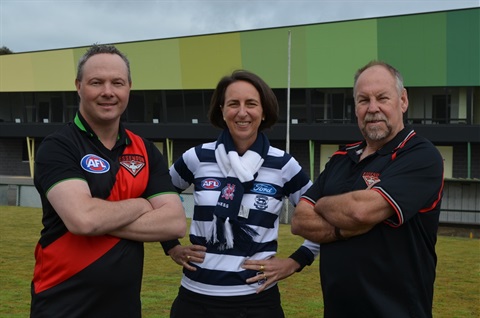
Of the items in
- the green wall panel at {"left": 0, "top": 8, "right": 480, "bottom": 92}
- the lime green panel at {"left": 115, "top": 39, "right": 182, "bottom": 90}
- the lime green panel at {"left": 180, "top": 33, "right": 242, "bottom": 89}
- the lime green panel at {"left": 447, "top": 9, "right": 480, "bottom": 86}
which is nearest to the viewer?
the lime green panel at {"left": 447, "top": 9, "right": 480, "bottom": 86}

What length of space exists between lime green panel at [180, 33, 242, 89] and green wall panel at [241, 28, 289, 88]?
1.87ft

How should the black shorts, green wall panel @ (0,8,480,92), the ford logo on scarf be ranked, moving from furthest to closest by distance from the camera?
1. green wall panel @ (0,8,480,92)
2. the ford logo on scarf
3. the black shorts

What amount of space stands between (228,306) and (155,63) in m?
30.4

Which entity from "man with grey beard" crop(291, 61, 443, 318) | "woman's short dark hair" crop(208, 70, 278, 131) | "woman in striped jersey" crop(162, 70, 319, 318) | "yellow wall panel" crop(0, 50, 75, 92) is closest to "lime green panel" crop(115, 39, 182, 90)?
"yellow wall panel" crop(0, 50, 75, 92)

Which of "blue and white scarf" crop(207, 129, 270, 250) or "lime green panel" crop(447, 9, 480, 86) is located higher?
"lime green panel" crop(447, 9, 480, 86)

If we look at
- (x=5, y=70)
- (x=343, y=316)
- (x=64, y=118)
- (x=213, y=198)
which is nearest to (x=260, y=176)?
(x=213, y=198)

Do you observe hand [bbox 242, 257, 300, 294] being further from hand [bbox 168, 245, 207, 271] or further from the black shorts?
hand [bbox 168, 245, 207, 271]

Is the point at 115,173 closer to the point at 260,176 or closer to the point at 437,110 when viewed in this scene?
the point at 260,176

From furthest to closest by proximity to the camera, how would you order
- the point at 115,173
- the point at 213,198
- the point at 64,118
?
the point at 64,118 < the point at 213,198 < the point at 115,173

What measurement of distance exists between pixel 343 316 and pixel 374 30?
26.1m

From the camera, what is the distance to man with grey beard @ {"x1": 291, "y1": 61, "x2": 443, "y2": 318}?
3.00 metres

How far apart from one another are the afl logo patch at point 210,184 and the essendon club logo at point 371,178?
0.98m

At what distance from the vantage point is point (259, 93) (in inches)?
149

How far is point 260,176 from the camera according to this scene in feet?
12.3
